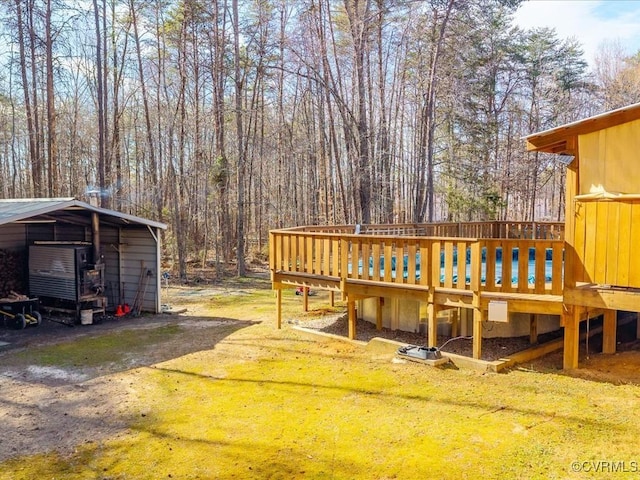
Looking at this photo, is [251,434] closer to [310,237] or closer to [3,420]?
[3,420]

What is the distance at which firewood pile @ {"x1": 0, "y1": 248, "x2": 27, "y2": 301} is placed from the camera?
9867 millimetres

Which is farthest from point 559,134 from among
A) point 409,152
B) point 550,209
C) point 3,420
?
point 550,209

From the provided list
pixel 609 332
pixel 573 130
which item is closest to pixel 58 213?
pixel 573 130

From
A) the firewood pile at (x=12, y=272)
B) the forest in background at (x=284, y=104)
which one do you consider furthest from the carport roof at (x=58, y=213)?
the forest in background at (x=284, y=104)

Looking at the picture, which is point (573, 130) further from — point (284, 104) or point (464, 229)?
point (284, 104)

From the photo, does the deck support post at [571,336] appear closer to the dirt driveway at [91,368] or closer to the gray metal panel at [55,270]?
the dirt driveway at [91,368]

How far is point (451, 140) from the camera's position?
1962 cm

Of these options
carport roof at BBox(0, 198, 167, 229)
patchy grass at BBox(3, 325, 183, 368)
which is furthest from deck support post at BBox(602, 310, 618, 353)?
carport roof at BBox(0, 198, 167, 229)

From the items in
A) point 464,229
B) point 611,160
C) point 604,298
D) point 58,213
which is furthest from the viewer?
point 464,229

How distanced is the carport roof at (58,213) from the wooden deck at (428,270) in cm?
357

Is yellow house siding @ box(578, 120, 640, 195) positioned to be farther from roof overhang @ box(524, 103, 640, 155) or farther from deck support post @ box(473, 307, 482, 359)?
deck support post @ box(473, 307, 482, 359)

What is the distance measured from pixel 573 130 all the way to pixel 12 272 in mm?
10798

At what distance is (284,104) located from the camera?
21453mm

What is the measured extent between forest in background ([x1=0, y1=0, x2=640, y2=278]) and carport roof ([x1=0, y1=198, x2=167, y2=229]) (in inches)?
92.8
